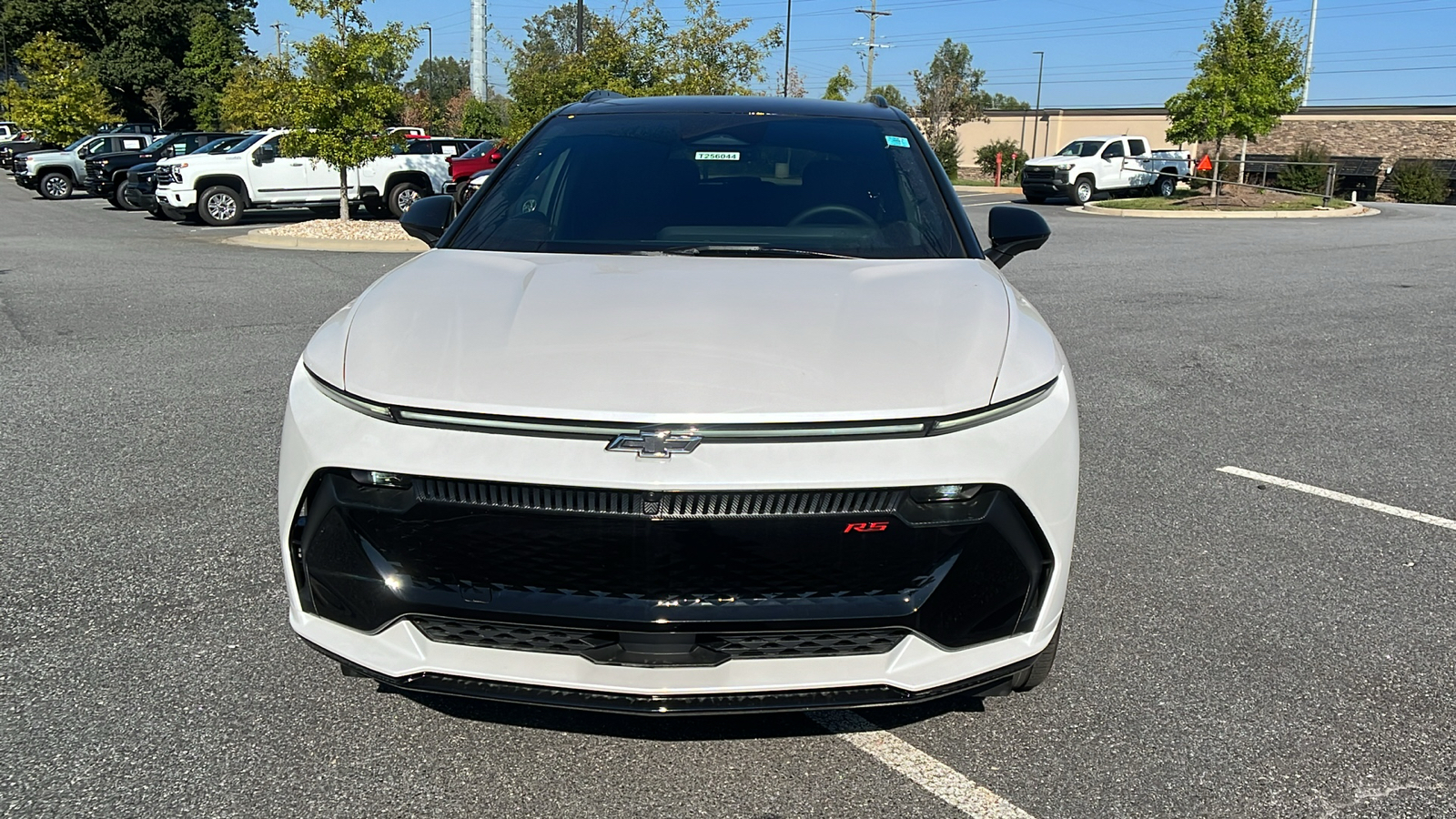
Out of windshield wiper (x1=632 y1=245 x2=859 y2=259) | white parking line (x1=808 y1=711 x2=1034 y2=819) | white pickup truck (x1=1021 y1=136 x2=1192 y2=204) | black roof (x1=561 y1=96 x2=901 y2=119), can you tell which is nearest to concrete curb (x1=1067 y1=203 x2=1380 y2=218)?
white pickup truck (x1=1021 y1=136 x2=1192 y2=204)

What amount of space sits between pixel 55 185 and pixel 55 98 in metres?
14.2

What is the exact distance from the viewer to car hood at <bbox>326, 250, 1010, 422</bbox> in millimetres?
2355

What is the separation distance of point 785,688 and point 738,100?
110 inches

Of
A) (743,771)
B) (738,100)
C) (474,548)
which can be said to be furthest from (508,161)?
(743,771)

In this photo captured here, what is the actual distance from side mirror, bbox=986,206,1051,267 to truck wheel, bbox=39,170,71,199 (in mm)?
30678

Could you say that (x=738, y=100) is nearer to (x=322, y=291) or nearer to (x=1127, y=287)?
(x=322, y=291)

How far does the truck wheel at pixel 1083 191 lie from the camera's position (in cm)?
3053

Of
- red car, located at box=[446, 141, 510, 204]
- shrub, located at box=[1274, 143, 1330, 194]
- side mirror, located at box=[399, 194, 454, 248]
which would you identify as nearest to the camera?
side mirror, located at box=[399, 194, 454, 248]

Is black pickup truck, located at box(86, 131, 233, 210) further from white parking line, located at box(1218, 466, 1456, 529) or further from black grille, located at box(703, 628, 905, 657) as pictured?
black grille, located at box(703, 628, 905, 657)

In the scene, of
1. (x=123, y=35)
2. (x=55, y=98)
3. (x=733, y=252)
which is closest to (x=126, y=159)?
(x=55, y=98)

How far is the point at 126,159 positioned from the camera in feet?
84.1

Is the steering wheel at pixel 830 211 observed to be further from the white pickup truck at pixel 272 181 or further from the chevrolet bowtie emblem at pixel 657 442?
the white pickup truck at pixel 272 181

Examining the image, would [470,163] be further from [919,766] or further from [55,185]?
[919,766]

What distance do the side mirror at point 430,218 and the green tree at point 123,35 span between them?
67714mm
